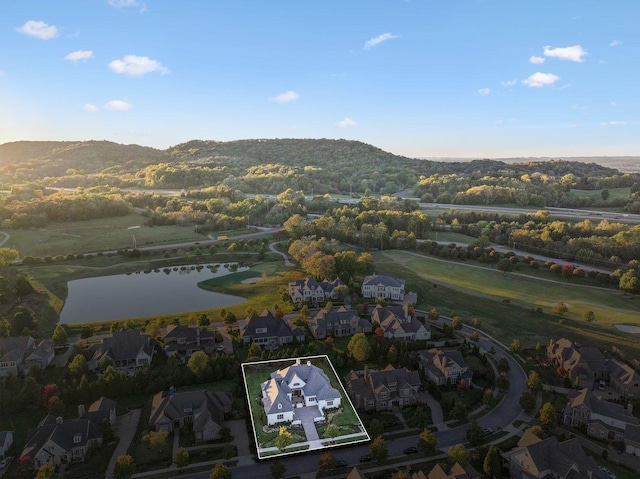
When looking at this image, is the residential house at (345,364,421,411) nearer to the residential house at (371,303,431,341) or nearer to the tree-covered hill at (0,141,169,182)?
the residential house at (371,303,431,341)

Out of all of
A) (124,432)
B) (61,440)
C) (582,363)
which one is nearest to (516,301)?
(582,363)

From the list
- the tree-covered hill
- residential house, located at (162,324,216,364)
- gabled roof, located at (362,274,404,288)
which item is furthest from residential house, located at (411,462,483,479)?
the tree-covered hill

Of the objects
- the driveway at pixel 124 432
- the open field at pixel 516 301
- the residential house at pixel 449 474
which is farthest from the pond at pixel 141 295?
the residential house at pixel 449 474

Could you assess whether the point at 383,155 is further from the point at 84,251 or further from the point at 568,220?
the point at 84,251

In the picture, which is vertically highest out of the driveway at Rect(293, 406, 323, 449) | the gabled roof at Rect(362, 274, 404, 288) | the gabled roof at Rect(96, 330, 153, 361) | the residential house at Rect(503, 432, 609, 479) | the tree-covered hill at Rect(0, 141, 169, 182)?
the tree-covered hill at Rect(0, 141, 169, 182)

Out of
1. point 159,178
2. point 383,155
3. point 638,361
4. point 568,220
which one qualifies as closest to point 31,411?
point 638,361
